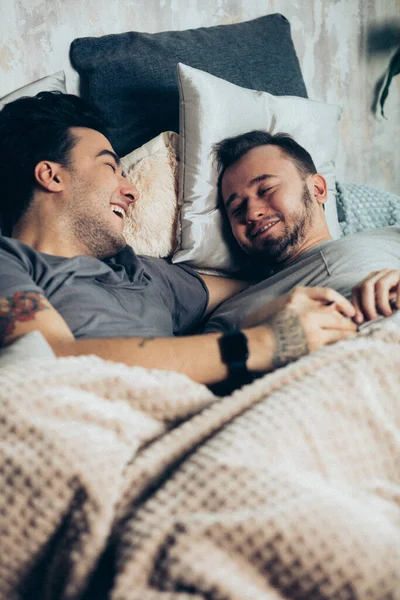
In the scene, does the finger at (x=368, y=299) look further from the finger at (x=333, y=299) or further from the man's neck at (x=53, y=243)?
the man's neck at (x=53, y=243)

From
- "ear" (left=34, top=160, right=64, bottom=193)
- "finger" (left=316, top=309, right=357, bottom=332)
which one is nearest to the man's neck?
"ear" (left=34, top=160, right=64, bottom=193)

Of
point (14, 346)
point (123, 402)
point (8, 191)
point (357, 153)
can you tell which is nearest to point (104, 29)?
point (8, 191)

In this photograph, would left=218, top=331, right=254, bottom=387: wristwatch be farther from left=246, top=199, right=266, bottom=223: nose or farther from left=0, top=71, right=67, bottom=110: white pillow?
left=0, top=71, right=67, bottom=110: white pillow

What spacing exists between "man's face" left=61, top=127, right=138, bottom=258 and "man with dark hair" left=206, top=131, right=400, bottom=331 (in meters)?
0.31

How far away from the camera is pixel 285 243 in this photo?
156cm

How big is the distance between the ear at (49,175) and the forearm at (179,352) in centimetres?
59

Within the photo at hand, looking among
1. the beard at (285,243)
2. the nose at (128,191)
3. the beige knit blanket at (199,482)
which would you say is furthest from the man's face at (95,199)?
the beige knit blanket at (199,482)

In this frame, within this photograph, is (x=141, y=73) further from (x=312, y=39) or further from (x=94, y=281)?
(x=312, y=39)

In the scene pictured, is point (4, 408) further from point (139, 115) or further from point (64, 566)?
point (139, 115)

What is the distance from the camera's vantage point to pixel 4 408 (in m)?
0.70

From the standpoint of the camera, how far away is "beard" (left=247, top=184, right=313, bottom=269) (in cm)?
155

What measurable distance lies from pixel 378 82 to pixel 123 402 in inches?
86.3

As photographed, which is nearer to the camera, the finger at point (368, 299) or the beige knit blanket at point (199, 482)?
the beige knit blanket at point (199, 482)

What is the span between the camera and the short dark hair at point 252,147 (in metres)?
1.64
